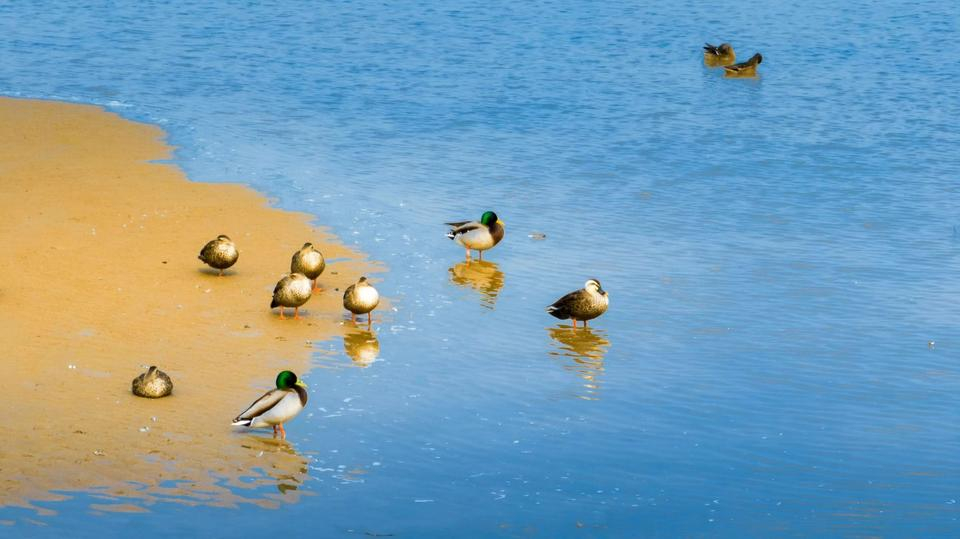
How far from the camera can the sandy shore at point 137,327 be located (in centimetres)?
1370

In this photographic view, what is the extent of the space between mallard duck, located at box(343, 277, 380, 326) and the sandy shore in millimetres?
356

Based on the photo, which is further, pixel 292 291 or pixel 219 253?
pixel 219 253

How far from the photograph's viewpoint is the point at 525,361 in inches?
696

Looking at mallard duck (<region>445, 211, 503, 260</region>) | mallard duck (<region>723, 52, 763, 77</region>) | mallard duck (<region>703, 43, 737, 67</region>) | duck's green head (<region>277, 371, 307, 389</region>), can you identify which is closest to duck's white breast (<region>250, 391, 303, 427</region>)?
duck's green head (<region>277, 371, 307, 389</region>)

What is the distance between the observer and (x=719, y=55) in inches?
1697

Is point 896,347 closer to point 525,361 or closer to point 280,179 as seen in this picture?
point 525,361

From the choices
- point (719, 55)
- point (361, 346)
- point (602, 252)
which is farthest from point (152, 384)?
point (719, 55)

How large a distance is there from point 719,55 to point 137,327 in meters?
28.7

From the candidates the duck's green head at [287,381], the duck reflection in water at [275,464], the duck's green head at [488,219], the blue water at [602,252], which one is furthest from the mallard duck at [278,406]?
the duck's green head at [488,219]

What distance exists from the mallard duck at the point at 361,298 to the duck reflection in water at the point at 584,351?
8.04 ft

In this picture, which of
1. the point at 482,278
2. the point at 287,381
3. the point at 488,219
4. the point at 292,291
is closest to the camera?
the point at 287,381

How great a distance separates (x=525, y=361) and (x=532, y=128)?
16.8m

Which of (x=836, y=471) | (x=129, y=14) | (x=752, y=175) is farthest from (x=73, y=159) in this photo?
(x=129, y=14)

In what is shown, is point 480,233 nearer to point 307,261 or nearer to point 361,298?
point 307,261
